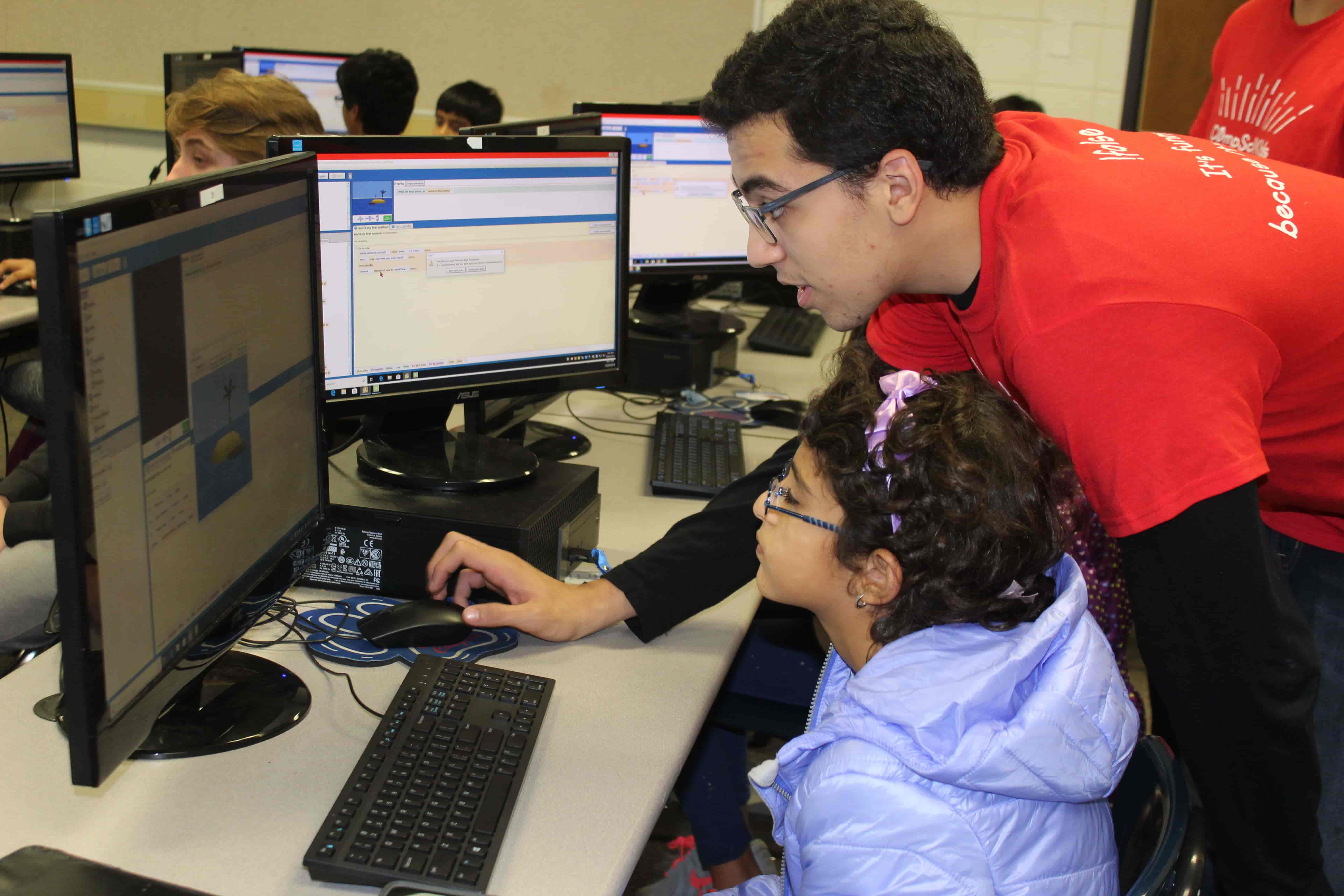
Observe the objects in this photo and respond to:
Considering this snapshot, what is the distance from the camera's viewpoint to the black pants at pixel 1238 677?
85cm

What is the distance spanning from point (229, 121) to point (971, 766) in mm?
1801

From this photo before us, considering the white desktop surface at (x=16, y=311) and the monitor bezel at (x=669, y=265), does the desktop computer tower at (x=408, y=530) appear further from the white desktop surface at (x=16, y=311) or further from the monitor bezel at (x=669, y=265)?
the white desktop surface at (x=16, y=311)

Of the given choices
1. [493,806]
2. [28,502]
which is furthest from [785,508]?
[28,502]

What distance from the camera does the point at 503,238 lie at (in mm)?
1448

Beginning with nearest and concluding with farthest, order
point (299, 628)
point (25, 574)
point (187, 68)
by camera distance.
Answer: point (299, 628)
point (25, 574)
point (187, 68)

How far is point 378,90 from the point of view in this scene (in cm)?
315

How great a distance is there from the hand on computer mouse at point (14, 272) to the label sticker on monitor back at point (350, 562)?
1930 mm

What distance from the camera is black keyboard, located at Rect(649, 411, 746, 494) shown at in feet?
5.66

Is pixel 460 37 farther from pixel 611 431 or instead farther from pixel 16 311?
pixel 611 431

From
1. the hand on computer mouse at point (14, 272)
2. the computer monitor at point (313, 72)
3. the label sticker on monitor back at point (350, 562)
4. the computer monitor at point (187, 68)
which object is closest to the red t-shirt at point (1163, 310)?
the label sticker on monitor back at point (350, 562)

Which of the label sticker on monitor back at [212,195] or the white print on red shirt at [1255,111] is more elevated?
the white print on red shirt at [1255,111]

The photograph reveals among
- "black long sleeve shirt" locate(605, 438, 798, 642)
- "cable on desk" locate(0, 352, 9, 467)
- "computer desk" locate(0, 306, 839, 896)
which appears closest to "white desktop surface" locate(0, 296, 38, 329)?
"cable on desk" locate(0, 352, 9, 467)

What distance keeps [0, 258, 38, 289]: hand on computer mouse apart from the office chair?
2733 millimetres

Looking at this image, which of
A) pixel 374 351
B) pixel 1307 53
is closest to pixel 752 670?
pixel 374 351
